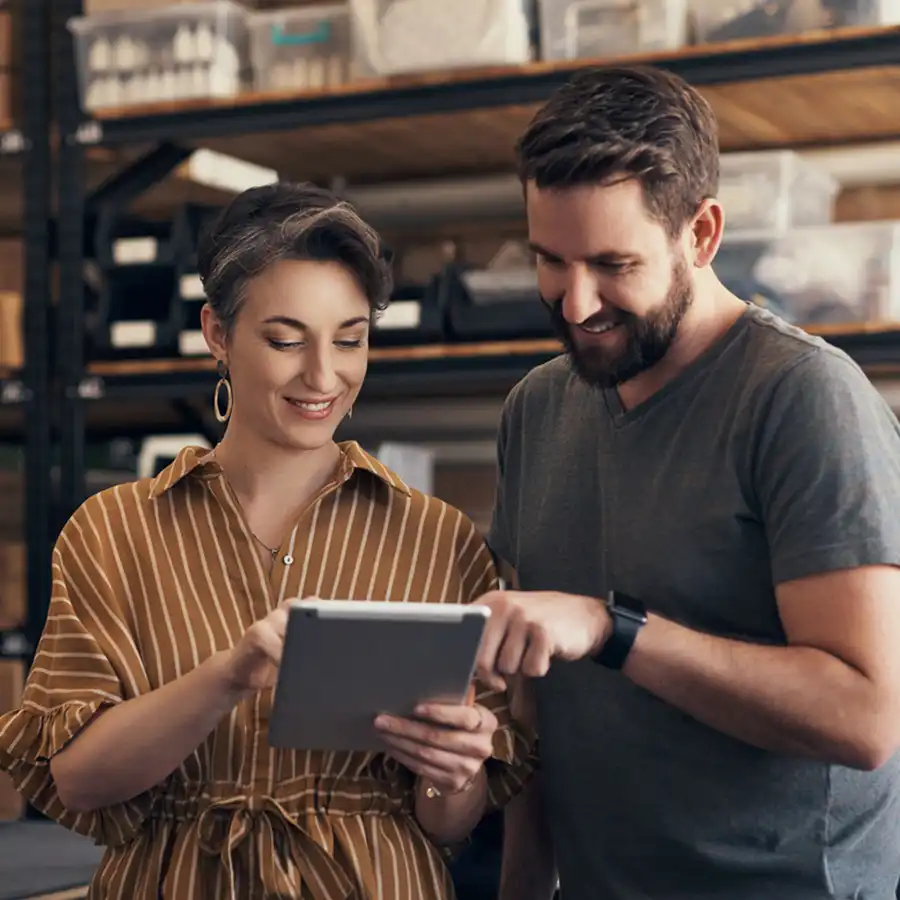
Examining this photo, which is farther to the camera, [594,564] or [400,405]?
[400,405]

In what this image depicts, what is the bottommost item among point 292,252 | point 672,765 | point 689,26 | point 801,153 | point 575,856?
point 575,856

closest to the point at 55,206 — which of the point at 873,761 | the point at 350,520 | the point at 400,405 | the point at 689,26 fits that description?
the point at 400,405

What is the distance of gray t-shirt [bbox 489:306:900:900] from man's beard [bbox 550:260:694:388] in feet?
0.15

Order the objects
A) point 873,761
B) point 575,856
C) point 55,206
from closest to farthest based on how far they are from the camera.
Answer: point 873,761
point 575,856
point 55,206

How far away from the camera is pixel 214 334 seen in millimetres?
1534

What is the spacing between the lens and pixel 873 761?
130 centimetres

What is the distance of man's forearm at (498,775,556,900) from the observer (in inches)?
64.2

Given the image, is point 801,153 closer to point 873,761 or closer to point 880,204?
point 880,204

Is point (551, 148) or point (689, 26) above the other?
point (689, 26)

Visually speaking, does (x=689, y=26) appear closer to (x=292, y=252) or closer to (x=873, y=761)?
(x=292, y=252)

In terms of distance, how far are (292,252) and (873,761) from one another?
71cm

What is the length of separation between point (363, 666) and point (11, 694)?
1.97 metres

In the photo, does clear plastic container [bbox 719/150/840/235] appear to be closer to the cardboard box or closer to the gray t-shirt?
the gray t-shirt

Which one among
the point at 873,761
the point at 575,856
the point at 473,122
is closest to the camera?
the point at 873,761
